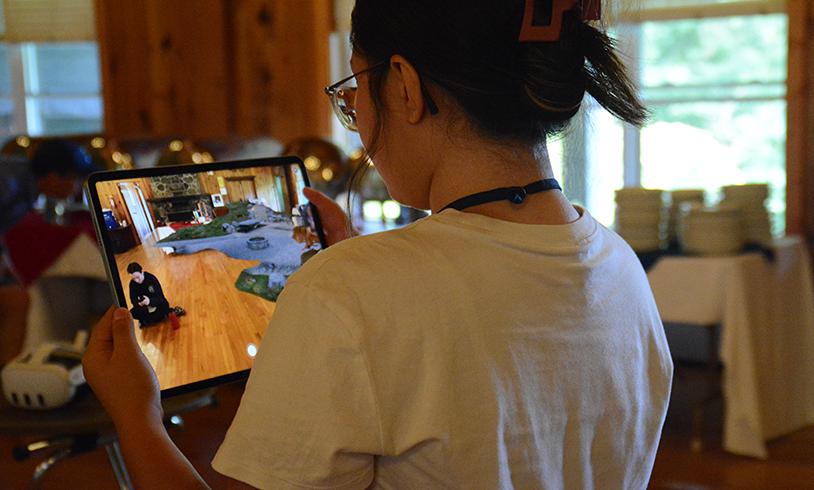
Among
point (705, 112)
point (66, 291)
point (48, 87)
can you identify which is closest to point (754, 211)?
point (705, 112)

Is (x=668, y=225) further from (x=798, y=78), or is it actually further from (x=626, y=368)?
(x=626, y=368)

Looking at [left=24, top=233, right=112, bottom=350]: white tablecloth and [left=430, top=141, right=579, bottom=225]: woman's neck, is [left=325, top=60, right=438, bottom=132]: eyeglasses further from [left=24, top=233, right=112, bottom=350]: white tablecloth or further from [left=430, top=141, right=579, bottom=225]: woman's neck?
[left=24, top=233, right=112, bottom=350]: white tablecloth

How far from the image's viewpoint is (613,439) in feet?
2.83

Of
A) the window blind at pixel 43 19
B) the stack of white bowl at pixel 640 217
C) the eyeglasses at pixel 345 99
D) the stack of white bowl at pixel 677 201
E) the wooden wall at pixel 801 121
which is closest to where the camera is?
the eyeglasses at pixel 345 99

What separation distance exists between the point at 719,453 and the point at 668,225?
34.9 inches

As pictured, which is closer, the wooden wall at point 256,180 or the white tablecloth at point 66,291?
the wooden wall at point 256,180

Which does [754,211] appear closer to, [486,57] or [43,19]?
[486,57]

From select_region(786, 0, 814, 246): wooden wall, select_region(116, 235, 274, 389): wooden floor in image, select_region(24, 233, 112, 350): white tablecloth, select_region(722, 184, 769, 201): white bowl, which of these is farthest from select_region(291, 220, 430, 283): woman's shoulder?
select_region(786, 0, 814, 246): wooden wall

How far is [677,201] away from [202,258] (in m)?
3.06

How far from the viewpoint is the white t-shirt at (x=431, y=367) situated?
719 mm

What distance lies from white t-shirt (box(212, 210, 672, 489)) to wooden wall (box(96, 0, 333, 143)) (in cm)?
A: 509

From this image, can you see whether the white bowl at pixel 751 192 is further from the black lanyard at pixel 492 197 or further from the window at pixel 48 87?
the window at pixel 48 87

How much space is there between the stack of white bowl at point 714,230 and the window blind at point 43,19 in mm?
4360

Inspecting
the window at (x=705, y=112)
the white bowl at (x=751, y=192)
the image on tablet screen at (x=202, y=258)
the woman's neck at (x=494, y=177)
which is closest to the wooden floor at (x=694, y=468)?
the white bowl at (x=751, y=192)
